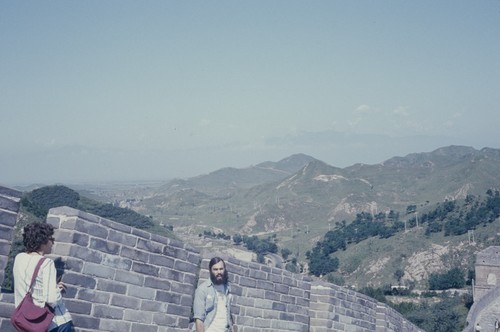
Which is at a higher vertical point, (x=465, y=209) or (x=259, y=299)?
(x=465, y=209)

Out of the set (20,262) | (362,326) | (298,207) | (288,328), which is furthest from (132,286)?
(298,207)

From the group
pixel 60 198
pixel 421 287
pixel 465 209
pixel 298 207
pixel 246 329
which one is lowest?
pixel 246 329

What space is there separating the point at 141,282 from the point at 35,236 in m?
1.41

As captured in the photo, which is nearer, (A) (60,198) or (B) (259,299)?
(B) (259,299)

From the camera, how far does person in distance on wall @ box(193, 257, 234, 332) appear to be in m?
4.36

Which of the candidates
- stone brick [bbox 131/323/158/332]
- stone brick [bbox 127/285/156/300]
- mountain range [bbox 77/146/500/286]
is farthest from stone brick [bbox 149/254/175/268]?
mountain range [bbox 77/146/500/286]

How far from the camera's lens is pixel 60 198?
4841 cm

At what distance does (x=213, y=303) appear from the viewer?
4465mm

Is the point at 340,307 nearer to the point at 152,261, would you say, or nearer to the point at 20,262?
the point at 152,261

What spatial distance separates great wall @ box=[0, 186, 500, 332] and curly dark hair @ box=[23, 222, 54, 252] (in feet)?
Answer: 0.87

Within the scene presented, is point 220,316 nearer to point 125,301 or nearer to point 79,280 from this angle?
point 125,301

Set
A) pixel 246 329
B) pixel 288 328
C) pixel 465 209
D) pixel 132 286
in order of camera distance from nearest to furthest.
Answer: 1. pixel 132 286
2. pixel 246 329
3. pixel 288 328
4. pixel 465 209

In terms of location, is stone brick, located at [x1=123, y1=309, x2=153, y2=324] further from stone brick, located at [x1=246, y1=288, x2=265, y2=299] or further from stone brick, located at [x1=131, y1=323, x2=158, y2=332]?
stone brick, located at [x1=246, y1=288, x2=265, y2=299]

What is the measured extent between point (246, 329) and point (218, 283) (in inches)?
53.0
